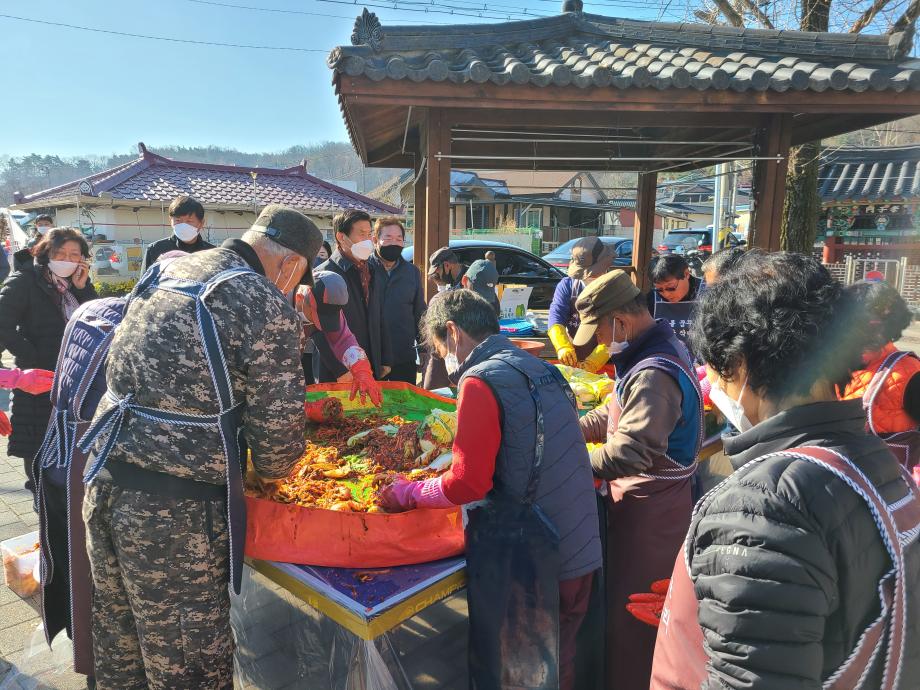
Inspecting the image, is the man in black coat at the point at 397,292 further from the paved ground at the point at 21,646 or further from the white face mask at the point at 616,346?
the paved ground at the point at 21,646

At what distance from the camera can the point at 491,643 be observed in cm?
185

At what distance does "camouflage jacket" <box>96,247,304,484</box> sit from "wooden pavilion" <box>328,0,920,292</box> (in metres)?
2.76

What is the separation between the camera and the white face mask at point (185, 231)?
4.15 meters

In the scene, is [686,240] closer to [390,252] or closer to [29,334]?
[390,252]

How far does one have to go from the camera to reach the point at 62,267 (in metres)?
3.52

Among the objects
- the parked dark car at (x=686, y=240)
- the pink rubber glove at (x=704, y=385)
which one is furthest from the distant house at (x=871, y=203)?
the pink rubber glove at (x=704, y=385)

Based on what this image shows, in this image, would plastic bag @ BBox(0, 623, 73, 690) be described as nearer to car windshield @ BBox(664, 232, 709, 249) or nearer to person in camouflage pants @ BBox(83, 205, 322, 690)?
person in camouflage pants @ BBox(83, 205, 322, 690)

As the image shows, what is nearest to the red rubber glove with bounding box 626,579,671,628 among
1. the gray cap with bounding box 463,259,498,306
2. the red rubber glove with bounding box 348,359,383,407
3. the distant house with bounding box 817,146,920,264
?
the red rubber glove with bounding box 348,359,383,407

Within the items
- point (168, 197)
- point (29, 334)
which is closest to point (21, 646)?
point (29, 334)

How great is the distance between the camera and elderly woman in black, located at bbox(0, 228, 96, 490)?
3.30 metres

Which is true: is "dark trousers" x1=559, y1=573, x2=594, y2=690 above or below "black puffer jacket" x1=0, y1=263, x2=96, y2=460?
below

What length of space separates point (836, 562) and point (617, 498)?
58.1 inches

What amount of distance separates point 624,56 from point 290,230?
4.20m

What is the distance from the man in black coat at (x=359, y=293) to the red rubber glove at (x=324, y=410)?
68 centimetres
